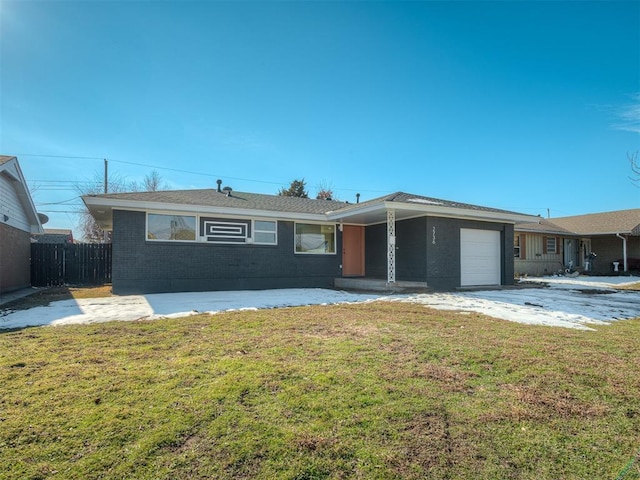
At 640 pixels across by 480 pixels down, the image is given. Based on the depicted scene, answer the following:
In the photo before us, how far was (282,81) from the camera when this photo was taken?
1272 cm

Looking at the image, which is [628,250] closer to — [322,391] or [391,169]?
[391,169]

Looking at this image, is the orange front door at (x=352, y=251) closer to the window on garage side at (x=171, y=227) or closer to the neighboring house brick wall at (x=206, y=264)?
the neighboring house brick wall at (x=206, y=264)

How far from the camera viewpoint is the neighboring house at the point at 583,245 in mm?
20344

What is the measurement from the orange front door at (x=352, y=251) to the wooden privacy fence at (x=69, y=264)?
10230 mm

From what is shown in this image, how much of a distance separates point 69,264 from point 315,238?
413 inches

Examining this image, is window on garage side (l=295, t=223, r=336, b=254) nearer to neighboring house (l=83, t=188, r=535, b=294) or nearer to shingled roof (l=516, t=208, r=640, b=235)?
neighboring house (l=83, t=188, r=535, b=294)

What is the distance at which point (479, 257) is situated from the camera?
44.1 feet

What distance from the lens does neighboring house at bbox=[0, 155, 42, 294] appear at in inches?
435

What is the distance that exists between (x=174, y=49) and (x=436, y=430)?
11.8 metres

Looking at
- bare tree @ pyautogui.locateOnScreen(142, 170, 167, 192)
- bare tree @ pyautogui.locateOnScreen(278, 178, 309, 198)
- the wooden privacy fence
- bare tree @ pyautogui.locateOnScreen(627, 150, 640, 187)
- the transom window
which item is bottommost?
the wooden privacy fence

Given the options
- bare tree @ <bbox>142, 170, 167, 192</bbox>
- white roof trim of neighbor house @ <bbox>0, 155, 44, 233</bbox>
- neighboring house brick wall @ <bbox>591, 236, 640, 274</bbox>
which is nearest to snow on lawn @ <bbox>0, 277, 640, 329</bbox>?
white roof trim of neighbor house @ <bbox>0, 155, 44, 233</bbox>

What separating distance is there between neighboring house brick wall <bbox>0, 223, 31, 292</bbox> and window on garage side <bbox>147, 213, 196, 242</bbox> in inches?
183

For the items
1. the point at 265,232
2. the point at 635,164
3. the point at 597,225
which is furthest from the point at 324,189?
the point at 635,164

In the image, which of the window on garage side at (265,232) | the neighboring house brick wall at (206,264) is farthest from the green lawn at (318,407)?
the window on garage side at (265,232)
